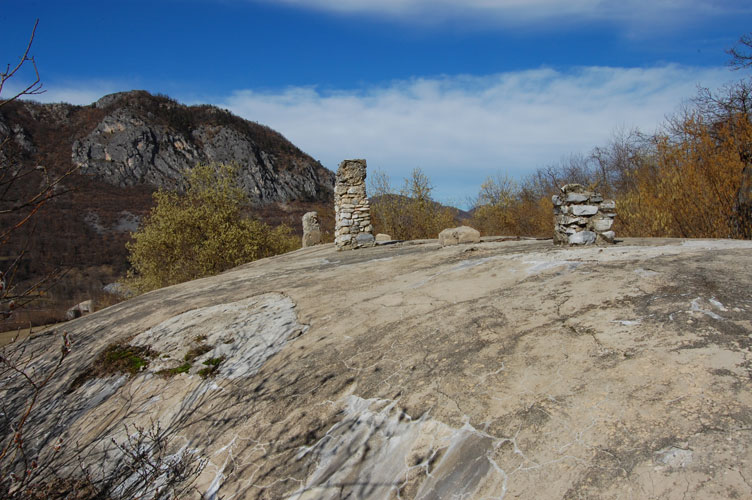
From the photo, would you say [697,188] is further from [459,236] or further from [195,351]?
[195,351]

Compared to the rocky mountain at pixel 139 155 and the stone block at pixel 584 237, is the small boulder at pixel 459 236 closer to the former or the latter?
the stone block at pixel 584 237

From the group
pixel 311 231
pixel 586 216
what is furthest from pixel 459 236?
pixel 311 231

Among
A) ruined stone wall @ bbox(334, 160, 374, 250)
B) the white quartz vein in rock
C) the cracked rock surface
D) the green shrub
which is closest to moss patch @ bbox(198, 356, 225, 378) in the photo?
the cracked rock surface

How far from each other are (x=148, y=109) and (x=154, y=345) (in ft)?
250

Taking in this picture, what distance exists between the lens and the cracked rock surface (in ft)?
7.82

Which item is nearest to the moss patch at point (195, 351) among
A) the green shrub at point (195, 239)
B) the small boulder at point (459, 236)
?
the small boulder at point (459, 236)

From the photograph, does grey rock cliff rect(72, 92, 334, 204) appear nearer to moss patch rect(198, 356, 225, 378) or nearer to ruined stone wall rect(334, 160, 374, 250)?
ruined stone wall rect(334, 160, 374, 250)

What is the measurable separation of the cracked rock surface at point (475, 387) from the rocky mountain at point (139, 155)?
37.7m

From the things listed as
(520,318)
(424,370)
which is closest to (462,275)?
(520,318)

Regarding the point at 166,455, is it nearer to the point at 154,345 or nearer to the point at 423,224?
the point at 154,345

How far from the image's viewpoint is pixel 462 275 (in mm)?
5875

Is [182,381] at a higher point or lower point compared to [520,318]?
lower

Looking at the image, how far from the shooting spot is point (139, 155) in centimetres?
6153

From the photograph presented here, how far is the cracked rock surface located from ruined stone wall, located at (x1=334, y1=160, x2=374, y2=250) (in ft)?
18.5
